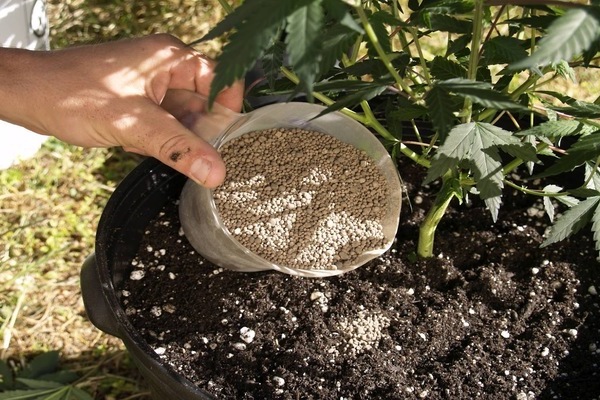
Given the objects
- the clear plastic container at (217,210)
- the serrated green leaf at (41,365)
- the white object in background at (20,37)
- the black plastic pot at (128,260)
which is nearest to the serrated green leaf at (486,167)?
the clear plastic container at (217,210)

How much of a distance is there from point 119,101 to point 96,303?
311mm

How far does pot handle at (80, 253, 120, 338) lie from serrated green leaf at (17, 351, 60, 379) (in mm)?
378

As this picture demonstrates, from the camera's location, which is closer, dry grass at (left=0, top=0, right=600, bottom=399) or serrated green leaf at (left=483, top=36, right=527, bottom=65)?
serrated green leaf at (left=483, top=36, right=527, bottom=65)

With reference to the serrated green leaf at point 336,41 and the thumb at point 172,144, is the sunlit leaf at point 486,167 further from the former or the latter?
the thumb at point 172,144

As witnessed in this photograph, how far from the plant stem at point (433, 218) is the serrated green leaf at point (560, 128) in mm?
160

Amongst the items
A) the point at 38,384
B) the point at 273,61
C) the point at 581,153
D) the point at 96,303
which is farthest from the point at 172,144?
the point at 38,384

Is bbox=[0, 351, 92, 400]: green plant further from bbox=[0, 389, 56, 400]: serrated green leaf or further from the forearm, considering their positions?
the forearm

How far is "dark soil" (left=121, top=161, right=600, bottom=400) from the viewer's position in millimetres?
1167

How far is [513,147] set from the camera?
967 millimetres

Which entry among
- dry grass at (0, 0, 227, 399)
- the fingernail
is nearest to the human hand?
the fingernail

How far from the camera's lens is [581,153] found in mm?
967

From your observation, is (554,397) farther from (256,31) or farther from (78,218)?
(78,218)

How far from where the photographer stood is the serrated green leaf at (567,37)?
2.06 feet

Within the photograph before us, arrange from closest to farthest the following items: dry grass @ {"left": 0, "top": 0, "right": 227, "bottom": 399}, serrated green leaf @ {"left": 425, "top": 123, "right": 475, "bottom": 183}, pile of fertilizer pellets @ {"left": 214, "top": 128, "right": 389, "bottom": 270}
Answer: serrated green leaf @ {"left": 425, "top": 123, "right": 475, "bottom": 183}
pile of fertilizer pellets @ {"left": 214, "top": 128, "right": 389, "bottom": 270}
dry grass @ {"left": 0, "top": 0, "right": 227, "bottom": 399}
